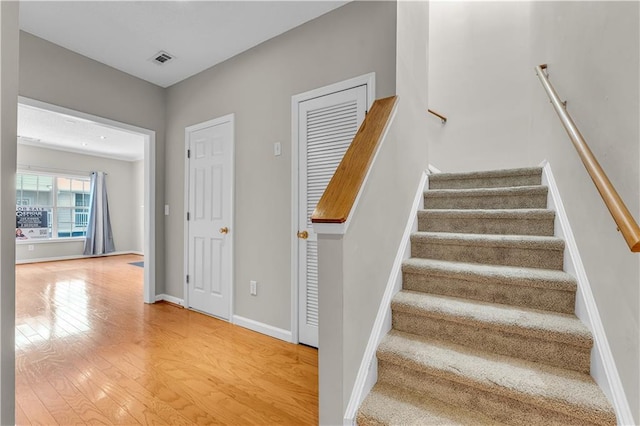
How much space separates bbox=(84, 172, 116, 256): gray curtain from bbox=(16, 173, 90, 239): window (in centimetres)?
34

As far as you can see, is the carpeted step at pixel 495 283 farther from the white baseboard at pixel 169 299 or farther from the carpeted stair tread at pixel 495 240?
the white baseboard at pixel 169 299

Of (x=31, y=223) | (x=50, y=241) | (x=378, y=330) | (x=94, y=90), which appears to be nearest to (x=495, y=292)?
(x=378, y=330)

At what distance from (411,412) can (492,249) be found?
41.6 inches

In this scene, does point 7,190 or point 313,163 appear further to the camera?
point 313,163

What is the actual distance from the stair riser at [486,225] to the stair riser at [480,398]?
3.46 ft

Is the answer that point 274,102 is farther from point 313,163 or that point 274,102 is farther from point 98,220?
point 98,220

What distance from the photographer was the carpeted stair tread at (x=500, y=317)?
1255mm

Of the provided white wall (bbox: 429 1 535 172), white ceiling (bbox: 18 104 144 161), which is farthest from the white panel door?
white wall (bbox: 429 1 535 172)

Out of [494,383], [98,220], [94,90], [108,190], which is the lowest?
[494,383]

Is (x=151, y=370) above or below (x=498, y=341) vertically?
below

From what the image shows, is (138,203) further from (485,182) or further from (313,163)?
(485,182)

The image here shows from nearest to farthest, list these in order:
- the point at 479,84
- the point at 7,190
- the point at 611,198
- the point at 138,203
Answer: the point at 7,190 < the point at 611,198 < the point at 479,84 < the point at 138,203

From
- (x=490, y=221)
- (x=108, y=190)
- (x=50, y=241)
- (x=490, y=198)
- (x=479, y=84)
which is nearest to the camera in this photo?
(x=490, y=221)

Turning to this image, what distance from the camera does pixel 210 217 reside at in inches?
124
